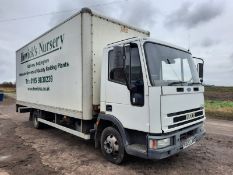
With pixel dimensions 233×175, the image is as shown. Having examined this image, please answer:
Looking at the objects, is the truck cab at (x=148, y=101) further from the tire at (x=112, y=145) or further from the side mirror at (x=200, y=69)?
the side mirror at (x=200, y=69)

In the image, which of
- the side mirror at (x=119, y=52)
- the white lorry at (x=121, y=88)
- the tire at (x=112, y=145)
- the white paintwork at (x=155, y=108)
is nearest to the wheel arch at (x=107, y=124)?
the white lorry at (x=121, y=88)

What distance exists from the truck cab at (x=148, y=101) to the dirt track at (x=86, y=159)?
52 centimetres

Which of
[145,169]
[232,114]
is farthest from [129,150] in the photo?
[232,114]

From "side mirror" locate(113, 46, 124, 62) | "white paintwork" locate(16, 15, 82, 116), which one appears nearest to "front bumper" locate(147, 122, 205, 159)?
"side mirror" locate(113, 46, 124, 62)

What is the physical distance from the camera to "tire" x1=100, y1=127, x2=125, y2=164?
5148 millimetres

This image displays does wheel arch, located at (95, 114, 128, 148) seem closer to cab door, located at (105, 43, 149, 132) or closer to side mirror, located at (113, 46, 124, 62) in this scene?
cab door, located at (105, 43, 149, 132)

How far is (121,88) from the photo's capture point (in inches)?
198

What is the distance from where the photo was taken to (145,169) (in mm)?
5078

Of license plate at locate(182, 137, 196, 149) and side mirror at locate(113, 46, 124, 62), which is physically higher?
side mirror at locate(113, 46, 124, 62)

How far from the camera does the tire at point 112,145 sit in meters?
5.15

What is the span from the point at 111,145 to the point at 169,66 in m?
2.18

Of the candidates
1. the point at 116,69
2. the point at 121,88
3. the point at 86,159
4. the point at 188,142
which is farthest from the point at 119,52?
the point at 86,159

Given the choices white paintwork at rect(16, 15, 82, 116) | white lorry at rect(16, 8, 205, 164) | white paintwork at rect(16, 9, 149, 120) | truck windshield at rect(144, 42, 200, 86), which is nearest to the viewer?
white lorry at rect(16, 8, 205, 164)

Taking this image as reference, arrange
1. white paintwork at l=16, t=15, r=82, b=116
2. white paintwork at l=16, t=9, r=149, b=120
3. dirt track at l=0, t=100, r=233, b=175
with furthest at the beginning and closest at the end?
white paintwork at l=16, t=15, r=82, b=116, white paintwork at l=16, t=9, r=149, b=120, dirt track at l=0, t=100, r=233, b=175
